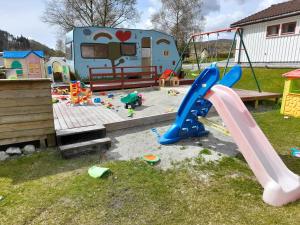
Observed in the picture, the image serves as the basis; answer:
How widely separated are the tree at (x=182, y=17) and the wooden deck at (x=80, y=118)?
2738cm

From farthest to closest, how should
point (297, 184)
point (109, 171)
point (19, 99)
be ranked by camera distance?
1. point (19, 99)
2. point (109, 171)
3. point (297, 184)

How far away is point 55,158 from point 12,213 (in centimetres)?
138

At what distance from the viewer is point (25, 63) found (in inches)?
496

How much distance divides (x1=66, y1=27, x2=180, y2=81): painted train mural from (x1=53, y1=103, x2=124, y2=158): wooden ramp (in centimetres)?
497

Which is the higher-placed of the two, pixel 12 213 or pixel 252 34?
pixel 252 34

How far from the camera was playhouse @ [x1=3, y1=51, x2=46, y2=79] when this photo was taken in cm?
1231

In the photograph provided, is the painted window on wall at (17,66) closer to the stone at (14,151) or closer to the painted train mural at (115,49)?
the painted train mural at (115,49)

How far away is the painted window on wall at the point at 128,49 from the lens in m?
11.9

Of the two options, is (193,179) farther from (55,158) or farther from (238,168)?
(55,158)

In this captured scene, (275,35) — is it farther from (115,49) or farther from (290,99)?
(115,49)

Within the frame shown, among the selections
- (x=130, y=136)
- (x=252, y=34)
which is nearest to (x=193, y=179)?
(x=130, y=136)

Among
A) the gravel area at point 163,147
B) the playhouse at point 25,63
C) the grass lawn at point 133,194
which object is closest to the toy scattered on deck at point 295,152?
the grass lawn at point 133,194

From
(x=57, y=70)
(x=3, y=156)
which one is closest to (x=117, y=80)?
(x=57, y=70)

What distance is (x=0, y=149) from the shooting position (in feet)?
12.9
